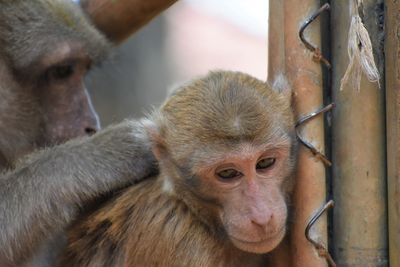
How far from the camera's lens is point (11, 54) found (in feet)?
14.3

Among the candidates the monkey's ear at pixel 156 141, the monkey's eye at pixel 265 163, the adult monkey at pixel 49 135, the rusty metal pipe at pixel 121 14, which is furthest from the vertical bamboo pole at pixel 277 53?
the rusty metal pipe at pixel 121 14

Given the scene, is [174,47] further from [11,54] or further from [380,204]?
[380,204]

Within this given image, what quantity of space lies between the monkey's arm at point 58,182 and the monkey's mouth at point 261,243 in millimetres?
814

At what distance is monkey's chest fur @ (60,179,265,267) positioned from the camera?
10.00 feet

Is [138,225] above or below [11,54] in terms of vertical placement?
below

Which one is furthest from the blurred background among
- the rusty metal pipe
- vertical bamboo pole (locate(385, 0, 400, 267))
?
vertical bamboo pole (locate(385, 0, 400, 267))

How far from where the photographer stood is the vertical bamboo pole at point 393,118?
2566 mm

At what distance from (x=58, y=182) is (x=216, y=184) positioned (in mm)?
1102

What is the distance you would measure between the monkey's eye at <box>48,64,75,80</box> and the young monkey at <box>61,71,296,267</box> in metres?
1.38

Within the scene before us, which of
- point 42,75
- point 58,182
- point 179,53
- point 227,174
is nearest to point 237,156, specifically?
point 227,174

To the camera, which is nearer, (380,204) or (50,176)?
(380,204)

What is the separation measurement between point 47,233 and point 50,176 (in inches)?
10.7

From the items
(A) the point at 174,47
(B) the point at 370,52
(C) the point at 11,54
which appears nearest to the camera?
(B) the point at 370,52

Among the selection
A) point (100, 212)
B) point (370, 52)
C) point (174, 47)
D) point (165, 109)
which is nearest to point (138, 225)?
point (100, 212)
